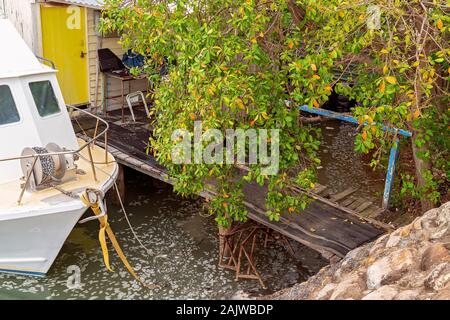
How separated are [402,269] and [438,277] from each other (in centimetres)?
47

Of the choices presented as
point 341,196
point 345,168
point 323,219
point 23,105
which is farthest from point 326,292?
point 345,168

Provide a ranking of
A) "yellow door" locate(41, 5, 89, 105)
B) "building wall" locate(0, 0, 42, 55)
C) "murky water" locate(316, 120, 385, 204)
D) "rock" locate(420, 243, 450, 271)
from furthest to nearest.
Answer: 1. "yellow door" locate(41, 5, 89, 105)
2. "building wall" locate(0, 0, 42, 55)
3. "murky water" locate(316, 120, 385, 204)
4. "rock" locate(420, 243, 450, 271)

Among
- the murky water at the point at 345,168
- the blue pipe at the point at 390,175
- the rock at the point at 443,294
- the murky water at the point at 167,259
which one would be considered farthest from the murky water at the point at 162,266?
the rock at the point at 443,294

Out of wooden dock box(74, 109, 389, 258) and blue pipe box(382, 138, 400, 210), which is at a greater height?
blue pipe box(382, 138, 400, 210)

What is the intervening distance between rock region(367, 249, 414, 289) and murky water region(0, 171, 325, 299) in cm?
376

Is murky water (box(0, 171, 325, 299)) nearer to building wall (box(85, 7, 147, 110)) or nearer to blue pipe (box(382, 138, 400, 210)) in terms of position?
blue pipe (box(382, 138, 400, 210))

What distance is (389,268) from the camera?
4.88m

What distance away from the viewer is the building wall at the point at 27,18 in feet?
38.5

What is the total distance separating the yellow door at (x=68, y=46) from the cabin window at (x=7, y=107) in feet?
11.6

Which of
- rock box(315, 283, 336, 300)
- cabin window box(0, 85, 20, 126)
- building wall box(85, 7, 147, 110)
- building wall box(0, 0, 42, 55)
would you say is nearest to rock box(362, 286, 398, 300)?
rock box(315, 283, 336, 300)

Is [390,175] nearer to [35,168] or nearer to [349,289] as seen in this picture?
[349,289]

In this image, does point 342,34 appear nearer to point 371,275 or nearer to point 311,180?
point 311,180

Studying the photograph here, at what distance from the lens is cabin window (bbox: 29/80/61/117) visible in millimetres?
9242

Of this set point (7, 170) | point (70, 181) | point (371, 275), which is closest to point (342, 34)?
point (371, 275)
